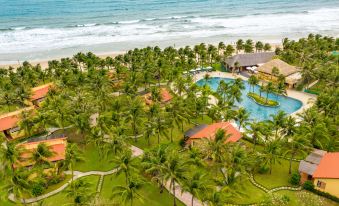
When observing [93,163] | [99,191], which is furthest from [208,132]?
[99,191]

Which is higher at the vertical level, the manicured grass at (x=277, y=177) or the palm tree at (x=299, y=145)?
the palm tree at (x=299, y=145)

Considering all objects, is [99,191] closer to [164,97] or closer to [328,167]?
[164,97]

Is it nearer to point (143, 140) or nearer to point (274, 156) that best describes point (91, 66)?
point (143, 140)

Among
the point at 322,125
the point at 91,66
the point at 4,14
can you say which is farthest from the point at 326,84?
the point at 4,14

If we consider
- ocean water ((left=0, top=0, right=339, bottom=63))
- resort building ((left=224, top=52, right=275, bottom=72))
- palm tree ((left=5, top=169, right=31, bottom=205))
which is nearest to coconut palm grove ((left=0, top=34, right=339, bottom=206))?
palm tree ((left=5, top=169, right=31, bottom=205))

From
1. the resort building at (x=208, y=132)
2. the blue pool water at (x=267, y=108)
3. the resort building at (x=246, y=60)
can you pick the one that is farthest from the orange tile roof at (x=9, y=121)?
the resort building at (x=246, y=60)

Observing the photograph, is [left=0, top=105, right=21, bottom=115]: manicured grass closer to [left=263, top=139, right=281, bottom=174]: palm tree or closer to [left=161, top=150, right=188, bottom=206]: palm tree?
[left=161, top=150, right=188, bottom=206]: palm tree

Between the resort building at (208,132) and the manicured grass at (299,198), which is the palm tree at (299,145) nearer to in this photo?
the manicured grass at (299,198)
